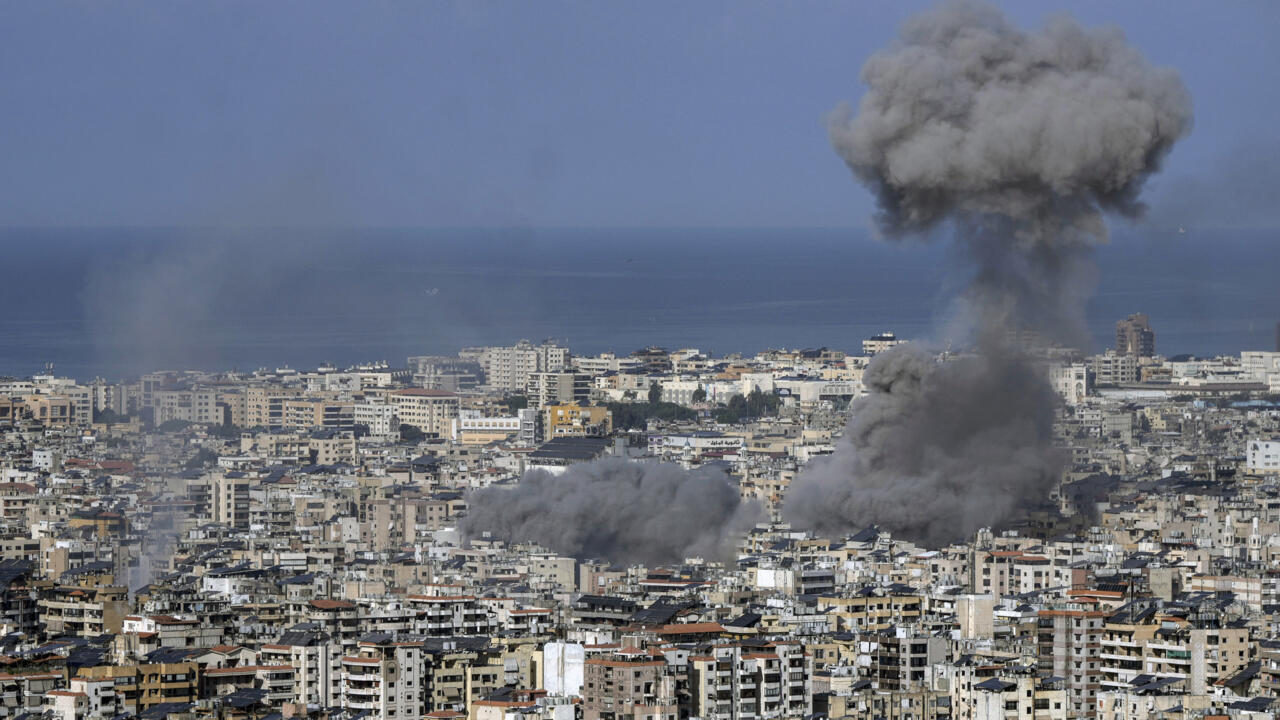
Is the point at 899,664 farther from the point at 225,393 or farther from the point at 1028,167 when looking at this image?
the point at 225,393

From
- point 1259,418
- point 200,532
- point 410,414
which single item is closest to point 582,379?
point 410,414

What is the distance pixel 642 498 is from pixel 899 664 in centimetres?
1667

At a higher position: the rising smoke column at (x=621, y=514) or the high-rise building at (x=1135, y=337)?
the high-rise building at (x=1135, y=337)

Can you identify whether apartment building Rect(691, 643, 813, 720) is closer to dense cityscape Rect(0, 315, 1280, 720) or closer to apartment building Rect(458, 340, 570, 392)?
Result: dense cityscape Rect(0, 315, 1280, 720)

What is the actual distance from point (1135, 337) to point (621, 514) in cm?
4115

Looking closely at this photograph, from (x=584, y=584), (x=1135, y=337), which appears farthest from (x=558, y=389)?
(x=584, y=584)

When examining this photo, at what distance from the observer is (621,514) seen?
4597cm

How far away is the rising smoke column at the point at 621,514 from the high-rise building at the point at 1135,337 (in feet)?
116

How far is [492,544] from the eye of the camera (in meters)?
44.1

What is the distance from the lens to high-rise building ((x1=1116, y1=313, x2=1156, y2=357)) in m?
83.6

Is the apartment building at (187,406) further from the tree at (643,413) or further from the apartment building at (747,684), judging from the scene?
the apartment building at (747,684)

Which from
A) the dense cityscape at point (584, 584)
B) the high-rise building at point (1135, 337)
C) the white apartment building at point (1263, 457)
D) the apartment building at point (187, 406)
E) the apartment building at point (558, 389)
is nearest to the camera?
the dense cityscape at point (584, 584)

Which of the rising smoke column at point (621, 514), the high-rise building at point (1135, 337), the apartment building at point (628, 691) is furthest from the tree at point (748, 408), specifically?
the apartment building at point (628, 691)

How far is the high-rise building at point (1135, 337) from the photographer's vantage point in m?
83.6
